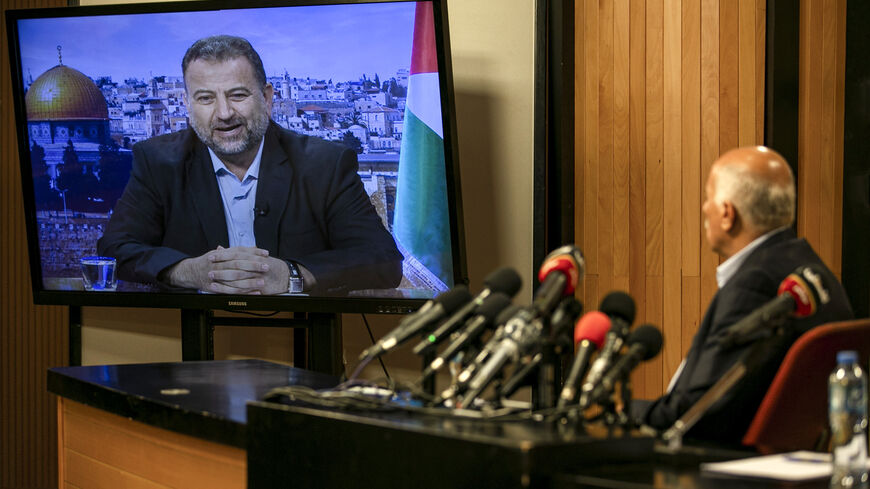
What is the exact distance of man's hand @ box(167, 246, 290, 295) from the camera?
4594 mm

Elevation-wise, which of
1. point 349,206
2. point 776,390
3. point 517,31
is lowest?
point 776,390

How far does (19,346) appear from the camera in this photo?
5.72m

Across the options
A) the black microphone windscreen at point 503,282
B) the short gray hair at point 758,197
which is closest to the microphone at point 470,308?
the black microphone windscreen at point 503,282

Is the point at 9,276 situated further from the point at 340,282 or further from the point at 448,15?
the point at 448,15

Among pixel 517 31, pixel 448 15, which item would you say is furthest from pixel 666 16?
pixel 448 15

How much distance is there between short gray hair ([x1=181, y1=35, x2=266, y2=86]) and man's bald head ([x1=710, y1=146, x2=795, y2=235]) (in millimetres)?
2598

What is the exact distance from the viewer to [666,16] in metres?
4.32

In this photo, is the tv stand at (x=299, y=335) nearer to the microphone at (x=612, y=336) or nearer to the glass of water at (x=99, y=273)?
the glass of water at (x=99, y=273)

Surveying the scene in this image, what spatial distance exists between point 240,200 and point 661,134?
1883 mm

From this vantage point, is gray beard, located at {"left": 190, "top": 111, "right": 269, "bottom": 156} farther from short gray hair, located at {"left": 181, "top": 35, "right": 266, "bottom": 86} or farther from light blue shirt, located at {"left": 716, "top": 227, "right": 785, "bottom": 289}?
light blue shirt, located at {"left": 716, "top": 227, "right": 785, "bottom": 289}

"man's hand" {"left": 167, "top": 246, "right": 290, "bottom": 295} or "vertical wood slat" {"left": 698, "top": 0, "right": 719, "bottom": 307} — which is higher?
"vertical wood slat" {"left": 698, "top": 0, "right": 719, "bottom": 307}

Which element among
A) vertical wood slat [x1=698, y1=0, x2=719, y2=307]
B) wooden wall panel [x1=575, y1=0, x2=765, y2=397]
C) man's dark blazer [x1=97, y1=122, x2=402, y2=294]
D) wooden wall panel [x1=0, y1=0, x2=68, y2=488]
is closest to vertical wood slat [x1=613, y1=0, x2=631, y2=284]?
wooden wall panel [x1=575, y1=0, x2=765, y2=397]

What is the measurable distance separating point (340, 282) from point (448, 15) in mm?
1304

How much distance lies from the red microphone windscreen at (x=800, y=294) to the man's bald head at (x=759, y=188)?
2.26ft
